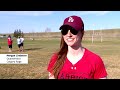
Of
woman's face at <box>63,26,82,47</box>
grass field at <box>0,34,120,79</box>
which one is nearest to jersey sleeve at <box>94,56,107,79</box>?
woman's face at <box>63,26,82,47</box>

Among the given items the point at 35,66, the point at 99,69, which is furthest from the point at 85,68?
the point at 35,66

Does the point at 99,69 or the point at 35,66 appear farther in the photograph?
the point at 35,66

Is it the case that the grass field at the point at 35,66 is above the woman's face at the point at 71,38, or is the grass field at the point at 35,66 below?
below

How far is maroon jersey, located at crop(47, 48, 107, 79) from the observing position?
1737 millimetres

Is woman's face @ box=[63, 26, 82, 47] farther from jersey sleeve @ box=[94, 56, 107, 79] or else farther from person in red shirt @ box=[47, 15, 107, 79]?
jersey sleeve @ box=[94, 56, 107, 79]

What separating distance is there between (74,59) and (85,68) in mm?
115

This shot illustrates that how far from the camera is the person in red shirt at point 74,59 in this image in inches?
68.8

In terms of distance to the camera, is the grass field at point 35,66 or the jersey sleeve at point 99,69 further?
the grass field at point 35,66

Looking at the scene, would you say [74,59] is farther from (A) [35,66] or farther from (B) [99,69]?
(A) [35,66]

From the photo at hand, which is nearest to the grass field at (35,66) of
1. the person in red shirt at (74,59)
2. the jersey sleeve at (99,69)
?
the person in red shirt at (74,59)

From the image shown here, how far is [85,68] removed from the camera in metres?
1.76

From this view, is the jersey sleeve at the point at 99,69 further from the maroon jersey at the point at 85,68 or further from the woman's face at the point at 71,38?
the woman's face at the point at 71,38
